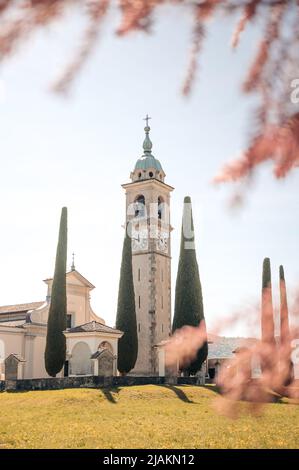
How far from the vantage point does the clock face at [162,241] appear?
4503 cm

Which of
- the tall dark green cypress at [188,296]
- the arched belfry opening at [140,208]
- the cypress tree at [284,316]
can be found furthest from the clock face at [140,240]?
the cypress tree at [284,316]

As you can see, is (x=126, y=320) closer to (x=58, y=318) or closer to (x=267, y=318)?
(x=58, y=318)

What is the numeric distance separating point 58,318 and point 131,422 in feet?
58.7

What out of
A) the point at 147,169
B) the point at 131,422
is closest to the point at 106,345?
the point at 131,422

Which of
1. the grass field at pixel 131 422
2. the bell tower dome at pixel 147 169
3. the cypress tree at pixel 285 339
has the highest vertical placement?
the bell tower dome at pixel 147 169

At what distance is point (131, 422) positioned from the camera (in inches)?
675

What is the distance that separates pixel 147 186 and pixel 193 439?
3416 centimetres

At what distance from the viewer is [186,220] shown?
42.2 meters

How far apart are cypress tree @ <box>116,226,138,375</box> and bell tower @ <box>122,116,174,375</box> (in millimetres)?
4845

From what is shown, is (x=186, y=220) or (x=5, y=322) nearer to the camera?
(x=5, y=322)

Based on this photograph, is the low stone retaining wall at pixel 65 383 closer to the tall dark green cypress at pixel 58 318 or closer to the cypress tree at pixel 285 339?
the tall dark green cypress at pixel 58 318

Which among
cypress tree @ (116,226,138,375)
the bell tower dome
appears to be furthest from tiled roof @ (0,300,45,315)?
the bell tower dome

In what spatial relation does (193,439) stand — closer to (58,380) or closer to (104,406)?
(104,406)

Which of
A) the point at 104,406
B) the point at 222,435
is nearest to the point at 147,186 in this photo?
the point at 104,406
